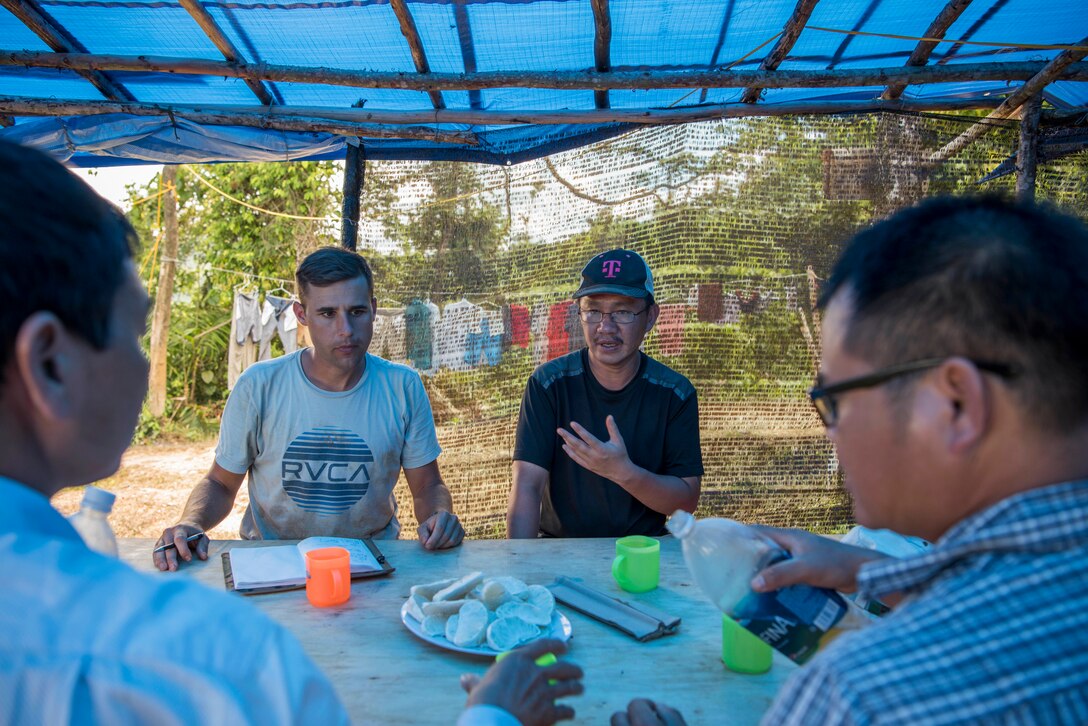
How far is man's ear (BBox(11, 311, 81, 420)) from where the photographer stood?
2.51 ft

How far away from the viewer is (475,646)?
5.49 feet

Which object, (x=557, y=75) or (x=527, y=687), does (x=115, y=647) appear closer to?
(x=527, y=687)

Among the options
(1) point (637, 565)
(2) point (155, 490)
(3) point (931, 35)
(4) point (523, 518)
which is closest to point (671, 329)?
(4) point (523, 518)

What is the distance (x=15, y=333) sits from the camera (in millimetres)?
759

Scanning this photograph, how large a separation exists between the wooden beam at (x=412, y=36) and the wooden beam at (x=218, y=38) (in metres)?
0.86

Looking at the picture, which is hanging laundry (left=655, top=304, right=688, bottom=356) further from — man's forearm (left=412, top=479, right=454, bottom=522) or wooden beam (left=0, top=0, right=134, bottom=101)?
wooden beam (left=0, top=0, right=134, bottom=101)

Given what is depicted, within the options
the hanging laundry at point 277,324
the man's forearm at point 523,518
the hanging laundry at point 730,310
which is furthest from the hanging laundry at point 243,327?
the man's forearm at point 523,518

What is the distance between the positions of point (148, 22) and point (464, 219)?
6.05 ft

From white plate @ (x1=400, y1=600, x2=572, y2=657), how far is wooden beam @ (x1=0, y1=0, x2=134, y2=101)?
330 cm

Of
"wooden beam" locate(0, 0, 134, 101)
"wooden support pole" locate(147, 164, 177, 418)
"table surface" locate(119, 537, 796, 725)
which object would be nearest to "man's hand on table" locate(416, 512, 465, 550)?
"table surface" locate(119, 537, 796, 725)

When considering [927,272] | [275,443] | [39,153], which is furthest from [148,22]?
[927,272]

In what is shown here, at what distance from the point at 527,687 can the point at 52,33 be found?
3855mm

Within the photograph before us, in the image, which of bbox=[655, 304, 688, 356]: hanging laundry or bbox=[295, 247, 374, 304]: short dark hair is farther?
bbox=[655, 304, 688, 356]: hanging laundry

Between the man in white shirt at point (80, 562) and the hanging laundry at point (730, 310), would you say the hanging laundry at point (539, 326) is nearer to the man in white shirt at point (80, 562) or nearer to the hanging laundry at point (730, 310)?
the hanging laundry at point (730, 310)
